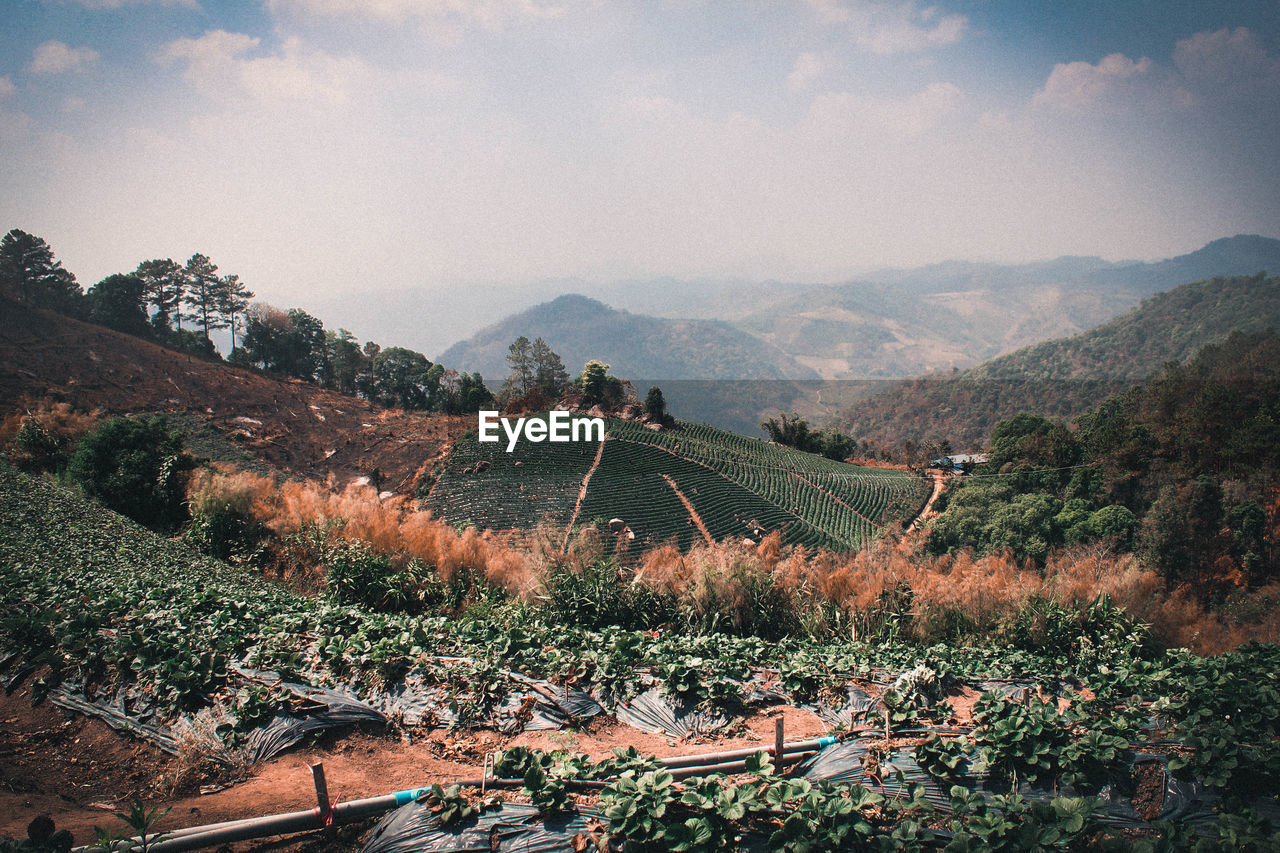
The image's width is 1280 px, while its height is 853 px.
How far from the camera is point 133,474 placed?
43.1 ft

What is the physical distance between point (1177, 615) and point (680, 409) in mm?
141329

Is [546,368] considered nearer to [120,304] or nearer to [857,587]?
[120,304]

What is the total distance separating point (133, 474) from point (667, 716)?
1460 centimetres

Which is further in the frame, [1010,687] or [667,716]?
[1010,687]

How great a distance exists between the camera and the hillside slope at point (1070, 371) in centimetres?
8338

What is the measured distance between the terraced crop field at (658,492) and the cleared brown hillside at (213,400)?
4.61 metres

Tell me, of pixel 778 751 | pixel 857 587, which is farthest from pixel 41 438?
pixel 778 751

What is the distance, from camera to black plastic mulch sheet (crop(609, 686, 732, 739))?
446cm

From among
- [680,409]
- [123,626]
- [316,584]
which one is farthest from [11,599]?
[680,409]

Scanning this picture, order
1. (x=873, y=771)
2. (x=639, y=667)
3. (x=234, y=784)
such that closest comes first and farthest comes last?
1. (x=234, y=784)
2. (x=873, y=771)
3. (x=639, y=667)

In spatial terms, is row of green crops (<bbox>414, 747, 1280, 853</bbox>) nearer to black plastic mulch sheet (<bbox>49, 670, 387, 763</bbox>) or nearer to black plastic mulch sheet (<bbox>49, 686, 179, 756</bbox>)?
black plastic mulch sheet (<bbox>49, 670, 387, 763</bbox>)

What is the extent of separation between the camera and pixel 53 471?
16.6m

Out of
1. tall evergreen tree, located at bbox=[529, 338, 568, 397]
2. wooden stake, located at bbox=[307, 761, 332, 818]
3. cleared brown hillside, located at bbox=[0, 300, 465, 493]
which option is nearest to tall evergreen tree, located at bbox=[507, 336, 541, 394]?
tall evergreen tree, located at bbox=[529, 338, 568, 397]

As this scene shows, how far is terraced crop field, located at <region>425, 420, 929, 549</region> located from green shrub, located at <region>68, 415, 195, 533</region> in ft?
33.3
